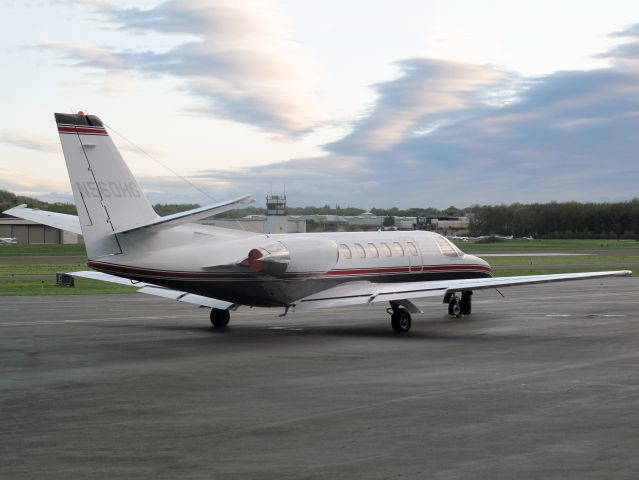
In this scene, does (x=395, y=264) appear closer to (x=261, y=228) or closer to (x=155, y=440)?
(x=261, y=228)

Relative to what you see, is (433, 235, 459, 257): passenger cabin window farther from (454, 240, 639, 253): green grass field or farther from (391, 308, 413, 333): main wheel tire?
(454, 240, 639, 253): green grass field

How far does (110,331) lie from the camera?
28.5 metres

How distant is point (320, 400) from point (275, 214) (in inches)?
1107

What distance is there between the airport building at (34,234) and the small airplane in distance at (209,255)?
116 metres

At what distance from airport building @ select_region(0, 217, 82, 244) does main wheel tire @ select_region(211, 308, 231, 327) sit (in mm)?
115421

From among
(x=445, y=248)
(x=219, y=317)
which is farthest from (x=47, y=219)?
(x=445, y=248)

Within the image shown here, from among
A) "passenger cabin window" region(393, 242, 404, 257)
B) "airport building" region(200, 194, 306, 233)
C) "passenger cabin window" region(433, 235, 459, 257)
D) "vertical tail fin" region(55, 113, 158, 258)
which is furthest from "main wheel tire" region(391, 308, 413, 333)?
"airport building" region(200, 194, 306, 233)

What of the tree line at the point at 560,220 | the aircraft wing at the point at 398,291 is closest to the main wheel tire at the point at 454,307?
the aircraft wing at the point at 398,291

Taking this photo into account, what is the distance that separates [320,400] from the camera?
15844mm

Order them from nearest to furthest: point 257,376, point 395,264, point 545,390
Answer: point 545,390, point 257,376, point 395,264

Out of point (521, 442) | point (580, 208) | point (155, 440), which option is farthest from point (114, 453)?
point (580, 208)

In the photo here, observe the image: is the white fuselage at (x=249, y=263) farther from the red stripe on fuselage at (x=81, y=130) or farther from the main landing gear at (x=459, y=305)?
the main landing gear at (x=459, y=305)

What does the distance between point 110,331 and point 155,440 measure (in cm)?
1648

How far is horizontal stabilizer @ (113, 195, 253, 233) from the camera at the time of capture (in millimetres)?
23953
